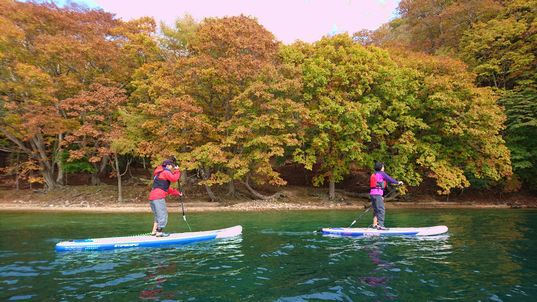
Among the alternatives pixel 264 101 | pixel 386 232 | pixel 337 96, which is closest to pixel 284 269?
pixel 386 232

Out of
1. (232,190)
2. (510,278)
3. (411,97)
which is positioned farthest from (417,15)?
(510,278)

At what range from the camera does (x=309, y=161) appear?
28.1 m

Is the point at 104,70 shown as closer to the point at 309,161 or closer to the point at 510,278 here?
the point at 309,161

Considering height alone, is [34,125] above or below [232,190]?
above

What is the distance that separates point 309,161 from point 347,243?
53.0ft

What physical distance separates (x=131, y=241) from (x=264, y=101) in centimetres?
1719

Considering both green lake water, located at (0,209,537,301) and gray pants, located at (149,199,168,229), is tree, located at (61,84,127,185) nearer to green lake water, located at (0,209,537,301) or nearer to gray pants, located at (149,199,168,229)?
green lake water, located at (0,209,537,301)

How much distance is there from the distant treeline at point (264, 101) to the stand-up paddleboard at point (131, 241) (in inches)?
494

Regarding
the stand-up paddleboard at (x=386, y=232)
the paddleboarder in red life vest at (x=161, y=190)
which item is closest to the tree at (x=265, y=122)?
the stand-up paddleboard at (x=386, y=232)

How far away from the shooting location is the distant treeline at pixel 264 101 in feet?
87.0

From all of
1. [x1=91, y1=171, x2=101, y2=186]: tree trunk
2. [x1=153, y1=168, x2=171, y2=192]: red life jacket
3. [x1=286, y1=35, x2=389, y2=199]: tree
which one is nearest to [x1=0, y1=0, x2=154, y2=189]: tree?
[x1=91, y1=171, x2=101, y2=186]: tree trunk

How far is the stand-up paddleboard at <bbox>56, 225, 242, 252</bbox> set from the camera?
11162mm

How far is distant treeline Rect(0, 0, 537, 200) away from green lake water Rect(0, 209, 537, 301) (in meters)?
13.6

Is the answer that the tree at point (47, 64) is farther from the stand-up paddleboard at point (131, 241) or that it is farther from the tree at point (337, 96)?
the stand-up paddleboard at point (131, 241)
